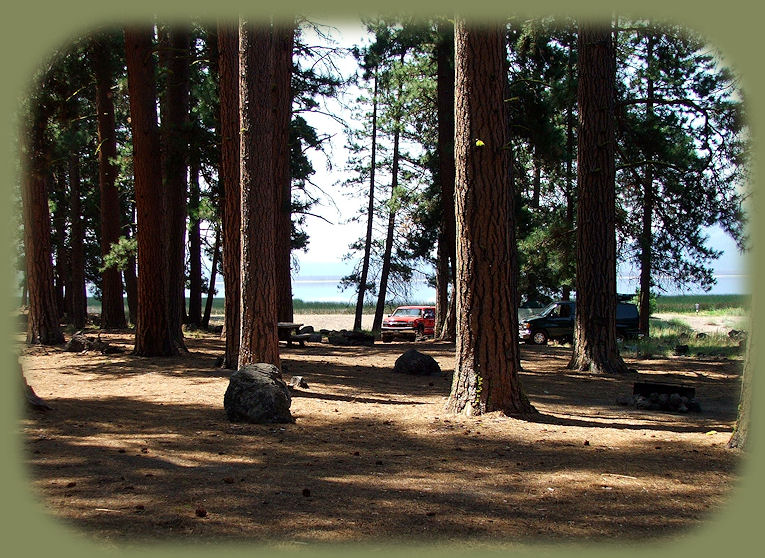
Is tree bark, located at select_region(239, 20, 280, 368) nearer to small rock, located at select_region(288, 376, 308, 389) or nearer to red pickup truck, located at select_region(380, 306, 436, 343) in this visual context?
small rock, located at select_region(288, 376, 308, 389)

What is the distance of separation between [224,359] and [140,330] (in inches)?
120

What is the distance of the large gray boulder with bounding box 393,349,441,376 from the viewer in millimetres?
13469

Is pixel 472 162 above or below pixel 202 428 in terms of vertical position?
above

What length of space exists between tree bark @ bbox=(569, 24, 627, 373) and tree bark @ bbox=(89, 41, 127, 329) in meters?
14.4

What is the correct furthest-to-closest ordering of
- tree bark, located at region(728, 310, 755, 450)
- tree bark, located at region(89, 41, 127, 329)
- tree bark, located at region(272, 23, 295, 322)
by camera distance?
tree bark, located at region(89, 41, 127, 329), tree bark, located at region(272, 23, 295, 322), tree bark, located at region(728, 310, 755, 450)

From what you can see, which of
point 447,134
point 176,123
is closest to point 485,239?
point 176,123

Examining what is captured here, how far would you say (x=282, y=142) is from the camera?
1703cm

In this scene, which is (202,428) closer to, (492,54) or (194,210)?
(492,54)

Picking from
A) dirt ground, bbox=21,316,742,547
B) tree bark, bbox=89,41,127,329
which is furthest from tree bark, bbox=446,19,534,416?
tree bark, bbox=89,41,127,329

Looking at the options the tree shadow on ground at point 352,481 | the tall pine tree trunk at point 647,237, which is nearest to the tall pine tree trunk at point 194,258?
the tall pine tree trunk at point 647,237

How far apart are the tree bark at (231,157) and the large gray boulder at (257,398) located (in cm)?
417

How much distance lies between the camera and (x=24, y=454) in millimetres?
6078

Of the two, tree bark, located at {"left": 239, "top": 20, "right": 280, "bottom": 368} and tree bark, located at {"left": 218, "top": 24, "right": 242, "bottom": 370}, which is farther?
tree bark, located at {"left": 218, "top": 24, "right": 242, "bottom": 370}

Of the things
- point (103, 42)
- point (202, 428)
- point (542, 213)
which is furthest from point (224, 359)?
point (542, 213)
